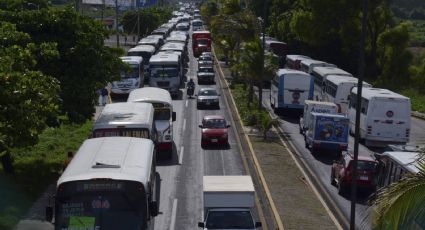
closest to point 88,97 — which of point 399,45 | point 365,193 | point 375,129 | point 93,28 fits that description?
point 93,28

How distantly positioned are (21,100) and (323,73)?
35978 mm

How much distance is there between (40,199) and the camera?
82.3 ft

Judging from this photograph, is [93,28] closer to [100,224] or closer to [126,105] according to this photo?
[126,105]

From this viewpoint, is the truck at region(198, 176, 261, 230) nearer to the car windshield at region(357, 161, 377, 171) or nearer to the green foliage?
the car windshield at region(357, 161, 377, 171)

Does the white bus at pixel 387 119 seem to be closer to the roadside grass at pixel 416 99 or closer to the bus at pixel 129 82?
the roadside grass at pixel 416 99

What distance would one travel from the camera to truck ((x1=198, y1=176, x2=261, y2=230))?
20266 mm

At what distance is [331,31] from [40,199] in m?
55.3

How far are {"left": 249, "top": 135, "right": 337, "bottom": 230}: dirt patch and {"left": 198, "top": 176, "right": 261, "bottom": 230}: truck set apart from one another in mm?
2471

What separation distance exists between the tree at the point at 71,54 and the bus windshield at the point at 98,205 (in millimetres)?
12087

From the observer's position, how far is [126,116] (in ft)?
92.4

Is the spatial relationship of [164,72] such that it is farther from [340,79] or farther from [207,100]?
[340,79]

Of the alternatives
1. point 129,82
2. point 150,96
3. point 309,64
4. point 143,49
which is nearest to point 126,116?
point 150,96

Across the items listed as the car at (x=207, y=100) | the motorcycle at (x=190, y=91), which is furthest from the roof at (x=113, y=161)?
the motorcycle at (x=190, y=91)

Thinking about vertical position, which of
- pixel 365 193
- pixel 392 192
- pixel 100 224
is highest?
pixel 392 192
